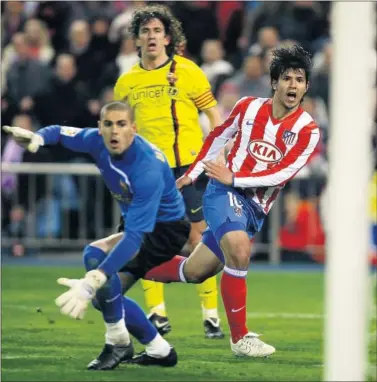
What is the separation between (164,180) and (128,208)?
0.33 metres

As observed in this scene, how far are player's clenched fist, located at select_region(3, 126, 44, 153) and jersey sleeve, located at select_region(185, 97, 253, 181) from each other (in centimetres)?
172

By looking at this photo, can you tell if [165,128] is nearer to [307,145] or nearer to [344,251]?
[307,145]

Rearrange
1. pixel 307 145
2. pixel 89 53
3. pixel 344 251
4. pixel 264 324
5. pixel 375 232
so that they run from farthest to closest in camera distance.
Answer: pixel 89 53, pixel 375 232, pixel 264 324, pixel 307 145, pixel 344 251

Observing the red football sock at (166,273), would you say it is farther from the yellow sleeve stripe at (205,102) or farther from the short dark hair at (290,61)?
the yellow sleeve stripe at (205,102)

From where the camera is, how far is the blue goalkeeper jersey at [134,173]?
27.2 ft

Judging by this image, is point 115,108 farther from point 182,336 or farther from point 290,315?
point 290,315

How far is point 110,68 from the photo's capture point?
17.8 meters

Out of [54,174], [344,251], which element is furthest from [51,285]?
[344,251]

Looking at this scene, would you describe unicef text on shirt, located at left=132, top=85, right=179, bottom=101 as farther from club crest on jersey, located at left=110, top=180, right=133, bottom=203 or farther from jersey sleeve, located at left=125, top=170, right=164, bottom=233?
jersey sleeve, located at left=125, top=170, right=164, bottom=233

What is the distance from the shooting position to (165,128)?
10.9 m

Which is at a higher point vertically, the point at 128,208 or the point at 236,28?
the point at 236,28

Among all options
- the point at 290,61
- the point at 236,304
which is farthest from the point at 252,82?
the point at 236,304

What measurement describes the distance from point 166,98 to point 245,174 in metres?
1.58

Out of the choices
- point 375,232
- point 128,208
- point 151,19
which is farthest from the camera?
point 375,232
